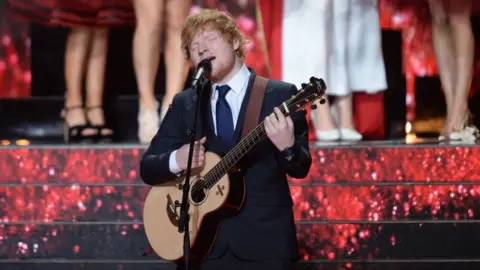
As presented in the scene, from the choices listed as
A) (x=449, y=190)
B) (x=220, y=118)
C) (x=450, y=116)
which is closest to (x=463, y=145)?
(x=449, y=190)

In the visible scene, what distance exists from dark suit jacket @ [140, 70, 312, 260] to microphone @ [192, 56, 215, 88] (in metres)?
0.15

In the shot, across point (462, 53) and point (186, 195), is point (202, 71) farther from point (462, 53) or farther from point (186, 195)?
point (462, 53)

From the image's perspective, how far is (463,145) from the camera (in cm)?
423

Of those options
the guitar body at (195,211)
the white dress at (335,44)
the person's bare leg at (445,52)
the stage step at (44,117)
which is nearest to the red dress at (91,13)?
the stage step at (44,117)

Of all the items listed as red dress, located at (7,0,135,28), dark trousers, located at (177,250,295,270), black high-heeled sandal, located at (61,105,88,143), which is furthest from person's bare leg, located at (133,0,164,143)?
dark trousers, located at (177,250,295,270)

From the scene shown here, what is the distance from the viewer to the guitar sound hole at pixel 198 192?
120 inches

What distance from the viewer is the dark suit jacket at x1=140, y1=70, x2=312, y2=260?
2.90 m

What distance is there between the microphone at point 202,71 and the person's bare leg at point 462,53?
2.31 m

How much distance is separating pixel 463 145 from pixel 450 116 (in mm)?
713

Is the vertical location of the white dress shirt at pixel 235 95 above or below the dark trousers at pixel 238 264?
above

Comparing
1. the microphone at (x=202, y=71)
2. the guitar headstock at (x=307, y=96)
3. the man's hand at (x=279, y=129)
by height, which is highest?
the microphone at (x=202, y=71)

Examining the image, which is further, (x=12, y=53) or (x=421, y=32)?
(x=12, y=53)

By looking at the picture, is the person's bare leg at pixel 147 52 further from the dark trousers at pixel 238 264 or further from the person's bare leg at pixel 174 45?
the dark trousers at pixel 238 264

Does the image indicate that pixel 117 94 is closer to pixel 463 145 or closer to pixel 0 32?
pixel 0 32
